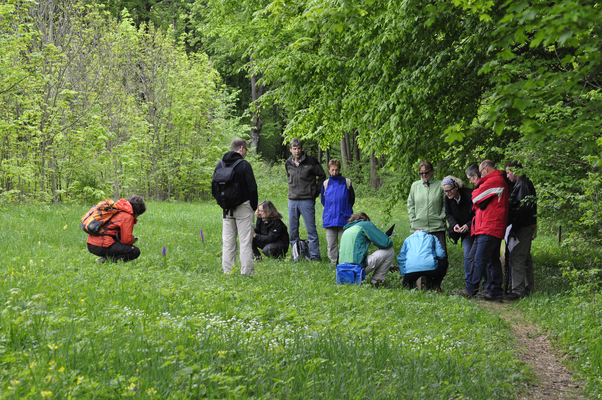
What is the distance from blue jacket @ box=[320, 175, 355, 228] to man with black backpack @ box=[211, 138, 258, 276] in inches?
88.9

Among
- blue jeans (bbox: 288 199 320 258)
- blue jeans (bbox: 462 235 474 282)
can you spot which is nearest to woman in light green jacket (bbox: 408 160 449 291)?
blue jeans (bbox: 462 235 474 282)

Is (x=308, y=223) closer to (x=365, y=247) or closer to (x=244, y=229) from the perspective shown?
(x=365, y=247)

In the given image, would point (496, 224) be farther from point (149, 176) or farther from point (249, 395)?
point (149, 176)

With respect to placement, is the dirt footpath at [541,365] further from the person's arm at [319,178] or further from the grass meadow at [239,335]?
the person's arm at [319,178]

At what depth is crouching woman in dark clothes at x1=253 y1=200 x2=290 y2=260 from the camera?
9.79 metres

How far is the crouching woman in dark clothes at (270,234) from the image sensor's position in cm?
979

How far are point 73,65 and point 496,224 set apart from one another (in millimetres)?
14328

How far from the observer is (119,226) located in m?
7.66

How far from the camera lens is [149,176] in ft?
72.1

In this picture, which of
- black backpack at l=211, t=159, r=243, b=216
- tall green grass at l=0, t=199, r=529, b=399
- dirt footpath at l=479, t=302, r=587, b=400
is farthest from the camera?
black backpack at l=211, t=159, r=243, b=216

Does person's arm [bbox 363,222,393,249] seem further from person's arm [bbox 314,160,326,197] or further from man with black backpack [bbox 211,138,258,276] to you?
person's arm [bbox 314,160,326,197]

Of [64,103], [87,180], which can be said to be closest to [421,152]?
[64,103]

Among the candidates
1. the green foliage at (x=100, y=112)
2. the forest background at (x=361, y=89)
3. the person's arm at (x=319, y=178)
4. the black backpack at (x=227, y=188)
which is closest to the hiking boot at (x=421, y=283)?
the forest background at (x=361, y=89)

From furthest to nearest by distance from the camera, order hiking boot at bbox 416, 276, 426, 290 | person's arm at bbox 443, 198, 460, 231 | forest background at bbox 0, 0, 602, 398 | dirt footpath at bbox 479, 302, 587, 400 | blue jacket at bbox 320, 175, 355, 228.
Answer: blue jacket at bbox 320, 175, 355, 228, person's arm at bbox 443, 198, 460, 231, hiking boot at bbox 416, 276, 426, 290, dirt footpath at bbox 479, 302, 587, 400, forest background at bbox 0, 0, 602, 398
